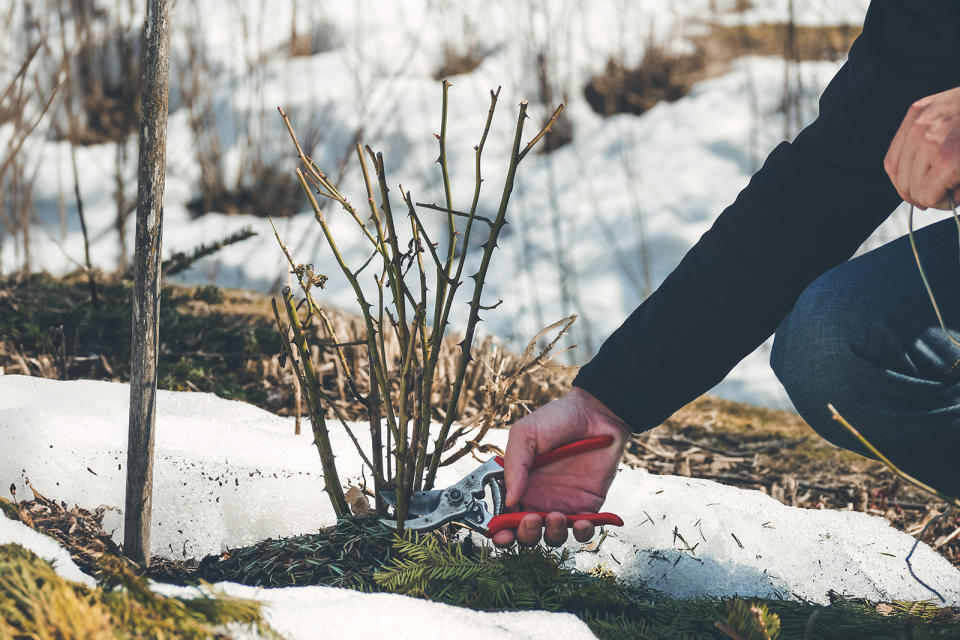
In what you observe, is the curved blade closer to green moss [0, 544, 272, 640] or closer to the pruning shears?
the pruning shears

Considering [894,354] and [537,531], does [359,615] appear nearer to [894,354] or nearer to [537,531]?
[537,531]

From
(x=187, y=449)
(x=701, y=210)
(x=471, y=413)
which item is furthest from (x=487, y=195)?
(x=187, y=449)

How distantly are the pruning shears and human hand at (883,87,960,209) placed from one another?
2.07ft

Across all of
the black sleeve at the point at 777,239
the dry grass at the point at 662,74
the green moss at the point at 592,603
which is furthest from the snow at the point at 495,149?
the green moss at the point at 592,603

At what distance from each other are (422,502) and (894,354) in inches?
35.5

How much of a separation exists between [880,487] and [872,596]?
2.41 ft

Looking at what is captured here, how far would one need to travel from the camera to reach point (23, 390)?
1.58m

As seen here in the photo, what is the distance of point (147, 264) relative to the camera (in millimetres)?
1037

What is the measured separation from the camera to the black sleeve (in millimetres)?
1266

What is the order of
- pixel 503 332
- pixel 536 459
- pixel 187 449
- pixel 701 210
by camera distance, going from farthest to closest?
1. pixel 701 210
2. pixel 503 332
3. pixel 187 449
4. pixel 536 459

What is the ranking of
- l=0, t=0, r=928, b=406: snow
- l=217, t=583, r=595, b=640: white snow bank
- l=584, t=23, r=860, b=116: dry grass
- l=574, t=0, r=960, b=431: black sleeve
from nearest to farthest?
l=217, t=583, r=595, b=640: white snow bank
l=574, t=0, r=960, b=431: black sleeve
l=0, t=0, r=928, b=406: snow
l=584, t=23, r=860, b=116: dry grass

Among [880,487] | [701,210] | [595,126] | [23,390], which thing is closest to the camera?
[23,390]

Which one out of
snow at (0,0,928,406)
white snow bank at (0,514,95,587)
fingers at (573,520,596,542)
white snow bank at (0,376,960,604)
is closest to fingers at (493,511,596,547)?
fingers at (573,520,596,542)

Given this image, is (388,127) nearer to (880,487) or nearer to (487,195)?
(487,195)
